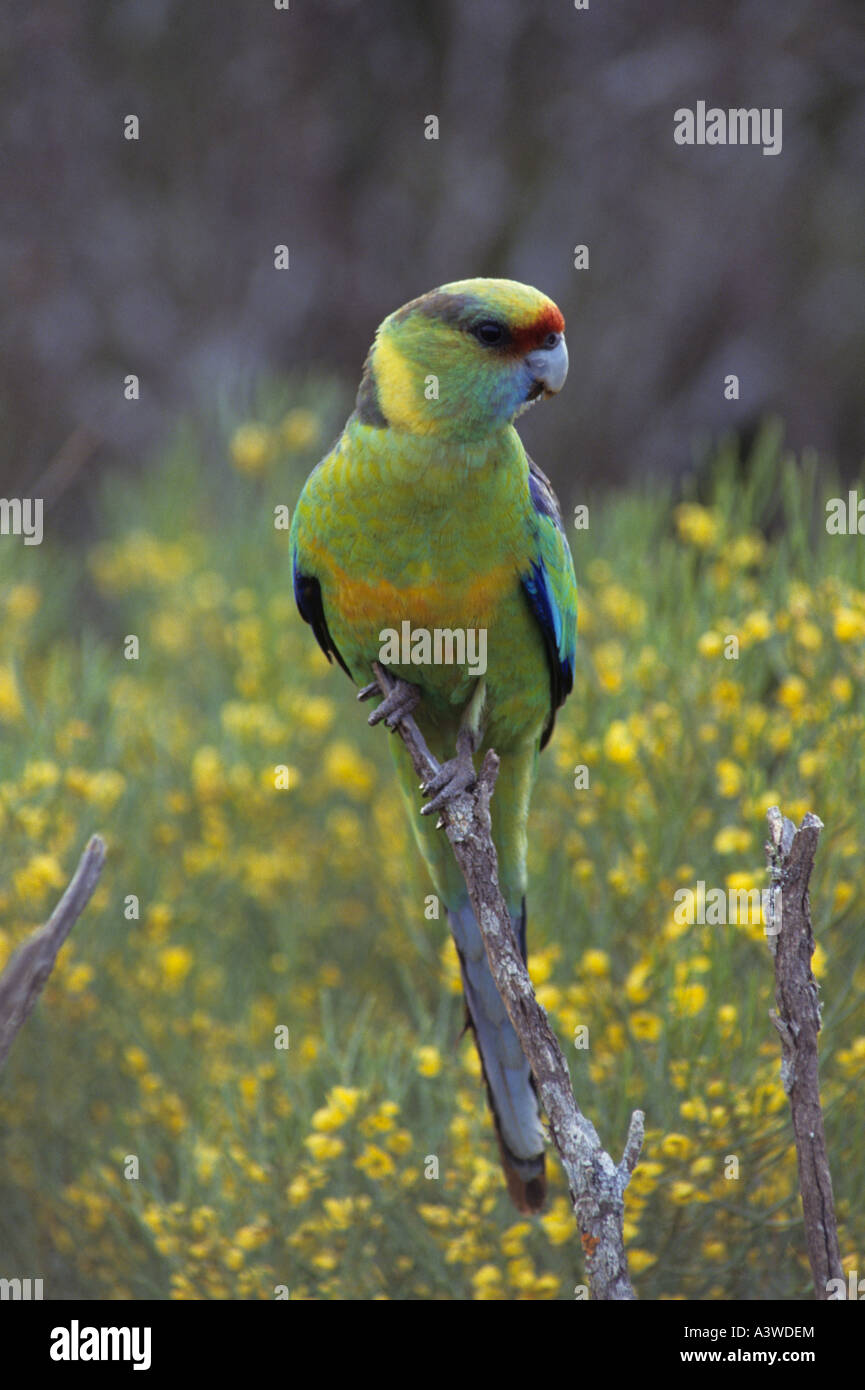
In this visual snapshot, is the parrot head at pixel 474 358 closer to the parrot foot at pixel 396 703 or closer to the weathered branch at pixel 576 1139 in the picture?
the parrot foot at pixel 396 703

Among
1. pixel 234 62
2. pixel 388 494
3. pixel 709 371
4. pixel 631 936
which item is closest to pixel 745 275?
pixel 709 371

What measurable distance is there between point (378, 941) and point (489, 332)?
9.21 ft

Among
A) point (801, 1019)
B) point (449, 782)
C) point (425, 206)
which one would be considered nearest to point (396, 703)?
point (449, 782)

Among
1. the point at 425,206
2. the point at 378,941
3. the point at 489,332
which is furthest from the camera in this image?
the point at 425,206

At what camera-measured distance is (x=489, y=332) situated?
2.97 m

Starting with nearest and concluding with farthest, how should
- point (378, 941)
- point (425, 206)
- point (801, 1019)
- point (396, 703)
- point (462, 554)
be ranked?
point (801, 1019), point (462, 554), point (396, 703), point (378, 941), point (425, 206)

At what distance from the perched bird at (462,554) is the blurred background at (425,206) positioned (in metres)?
3.93

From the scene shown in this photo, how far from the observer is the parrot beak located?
2998mm

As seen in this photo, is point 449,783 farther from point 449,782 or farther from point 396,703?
point 396,703

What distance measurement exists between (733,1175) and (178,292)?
685cm

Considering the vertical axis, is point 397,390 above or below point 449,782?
above

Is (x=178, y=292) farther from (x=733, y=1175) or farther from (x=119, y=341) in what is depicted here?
(x=733, y=1175)

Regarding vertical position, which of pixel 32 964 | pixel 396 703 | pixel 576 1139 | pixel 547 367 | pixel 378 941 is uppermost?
pixel 547 367

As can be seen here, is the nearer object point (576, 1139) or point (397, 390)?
point (576, 1139)
